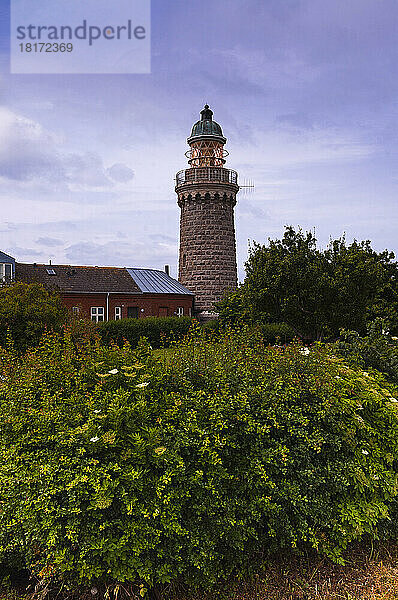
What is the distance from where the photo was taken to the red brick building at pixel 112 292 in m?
34.6

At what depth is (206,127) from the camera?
110ft

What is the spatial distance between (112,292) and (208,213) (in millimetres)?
9531

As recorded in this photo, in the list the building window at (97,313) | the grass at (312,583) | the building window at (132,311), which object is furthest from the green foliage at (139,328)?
the grass at (312,583)

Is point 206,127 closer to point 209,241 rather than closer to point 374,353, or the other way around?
point 209,241

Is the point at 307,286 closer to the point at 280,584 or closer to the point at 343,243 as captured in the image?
the point at 343,243

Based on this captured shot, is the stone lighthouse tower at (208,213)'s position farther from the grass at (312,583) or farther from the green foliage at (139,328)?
the grass at (312,583)

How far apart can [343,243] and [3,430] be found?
795 inches

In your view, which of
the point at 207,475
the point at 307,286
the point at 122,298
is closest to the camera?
the point at 207,475

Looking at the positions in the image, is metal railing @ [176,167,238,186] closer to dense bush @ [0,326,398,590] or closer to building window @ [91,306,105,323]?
building window @ [91,306,105,323]

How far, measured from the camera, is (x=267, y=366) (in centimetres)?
541

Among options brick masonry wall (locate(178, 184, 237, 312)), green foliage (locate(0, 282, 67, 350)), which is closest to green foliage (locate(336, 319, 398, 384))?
green foliage (locate(0, 282, 67, 350))

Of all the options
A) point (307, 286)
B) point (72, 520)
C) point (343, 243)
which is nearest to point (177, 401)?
point (72, 520)

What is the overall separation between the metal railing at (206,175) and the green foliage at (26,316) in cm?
1927

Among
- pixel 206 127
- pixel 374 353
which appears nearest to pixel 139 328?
pixel 206 127
